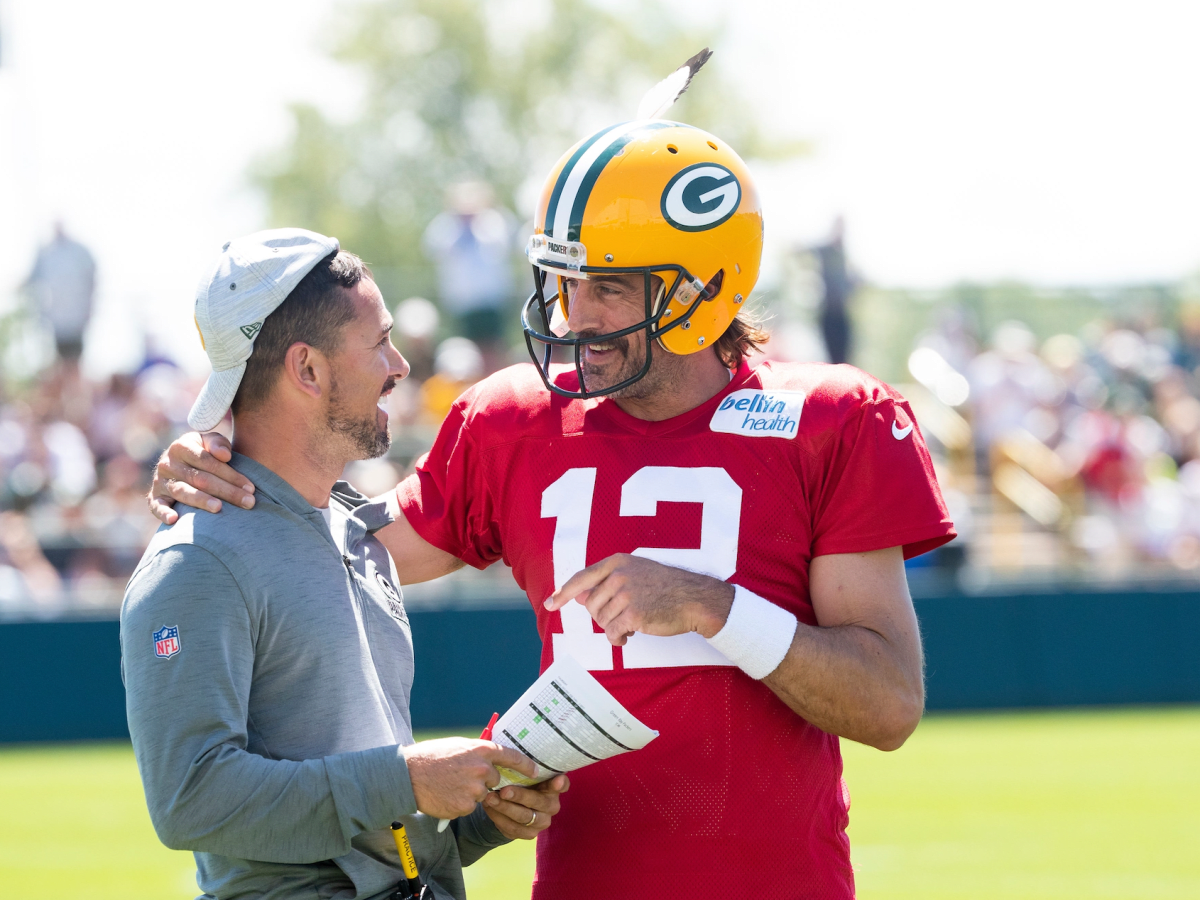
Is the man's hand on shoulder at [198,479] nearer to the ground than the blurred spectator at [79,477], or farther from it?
farther from it

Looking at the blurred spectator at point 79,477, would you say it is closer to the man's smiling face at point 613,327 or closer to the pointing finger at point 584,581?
the man's smiling face at point 613,327

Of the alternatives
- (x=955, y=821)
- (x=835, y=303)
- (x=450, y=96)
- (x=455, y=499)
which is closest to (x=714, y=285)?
(x=455, y=499)

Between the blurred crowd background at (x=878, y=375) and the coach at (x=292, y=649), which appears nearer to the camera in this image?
the coach at (x=292, y=649)

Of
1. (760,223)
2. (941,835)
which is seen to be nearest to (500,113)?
(941,835)

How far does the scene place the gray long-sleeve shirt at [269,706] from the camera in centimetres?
236

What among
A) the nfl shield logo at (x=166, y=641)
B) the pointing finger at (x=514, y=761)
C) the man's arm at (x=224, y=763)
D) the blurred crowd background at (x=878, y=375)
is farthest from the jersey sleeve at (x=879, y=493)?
the blurred crowd background at (x=878, y=375)

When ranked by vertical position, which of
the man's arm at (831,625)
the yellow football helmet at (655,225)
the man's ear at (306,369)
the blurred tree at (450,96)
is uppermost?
the blurred tree at (450,96)

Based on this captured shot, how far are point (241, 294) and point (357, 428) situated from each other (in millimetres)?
330

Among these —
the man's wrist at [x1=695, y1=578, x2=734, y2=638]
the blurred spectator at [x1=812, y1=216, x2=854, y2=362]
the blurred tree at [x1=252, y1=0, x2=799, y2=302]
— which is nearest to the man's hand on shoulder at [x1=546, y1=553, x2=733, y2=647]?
the man's wrist at [x1=695, y1=578, x2=734, y2=638]

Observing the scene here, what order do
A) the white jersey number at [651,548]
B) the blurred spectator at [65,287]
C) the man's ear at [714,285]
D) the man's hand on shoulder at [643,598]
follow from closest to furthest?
1. the man's hand on shoulder at [643,598]
2. the white jersey number at [651,548]
3. the man's ear at [714,285]
4. the blurred spectator at [65,287]

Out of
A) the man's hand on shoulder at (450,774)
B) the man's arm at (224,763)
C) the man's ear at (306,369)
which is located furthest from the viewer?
the man's ear at (306,369)

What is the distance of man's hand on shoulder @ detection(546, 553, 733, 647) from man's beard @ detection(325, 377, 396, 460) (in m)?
0.49

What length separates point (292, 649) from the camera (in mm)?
2549

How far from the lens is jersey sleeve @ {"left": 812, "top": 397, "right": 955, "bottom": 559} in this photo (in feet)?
8.96
